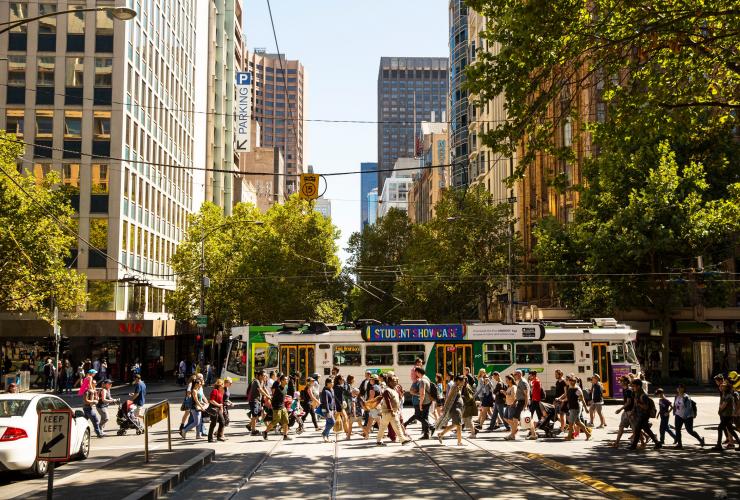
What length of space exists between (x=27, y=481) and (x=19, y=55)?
1524 inches

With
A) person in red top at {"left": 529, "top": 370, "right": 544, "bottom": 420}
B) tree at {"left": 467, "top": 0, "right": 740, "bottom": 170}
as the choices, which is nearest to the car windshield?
tree at {"left": 467, "top": 0, "right": 740, "bottom": 170}

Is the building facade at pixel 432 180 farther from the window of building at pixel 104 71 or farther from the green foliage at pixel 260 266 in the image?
the window of building at pixel 104 71

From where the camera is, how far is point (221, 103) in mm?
90250

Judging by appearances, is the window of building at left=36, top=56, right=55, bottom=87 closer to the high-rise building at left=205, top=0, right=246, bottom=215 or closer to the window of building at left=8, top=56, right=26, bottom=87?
the window of building at left=8, top=56, right=26, bottom=87

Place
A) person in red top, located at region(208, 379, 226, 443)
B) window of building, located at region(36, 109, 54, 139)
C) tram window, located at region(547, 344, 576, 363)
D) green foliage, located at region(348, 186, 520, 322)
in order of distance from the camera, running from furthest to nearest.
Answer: green foliage, located at region(348, 186, 520, 322), window of building, located at region(36, 109, 54, 139), tram window, located at region(547, 344, 576, 363), person in red top, located at region(208, 379, 226, 443)

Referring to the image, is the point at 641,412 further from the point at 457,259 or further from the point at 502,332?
the point at 457,259

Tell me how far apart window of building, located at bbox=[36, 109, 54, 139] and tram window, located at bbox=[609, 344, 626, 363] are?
33.2m

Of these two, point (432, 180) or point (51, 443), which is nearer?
point (51, 443)

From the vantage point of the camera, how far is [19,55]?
1822 inches

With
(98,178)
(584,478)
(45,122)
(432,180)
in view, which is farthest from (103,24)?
(432,180)

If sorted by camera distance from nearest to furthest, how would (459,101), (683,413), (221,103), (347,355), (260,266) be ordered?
(683,413) < (347,355) < (260,266) < (459,101) < (221,103)

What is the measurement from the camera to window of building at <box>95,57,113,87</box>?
153 ft

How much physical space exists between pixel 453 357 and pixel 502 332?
7.23 ft

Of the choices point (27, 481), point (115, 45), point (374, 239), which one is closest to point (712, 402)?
point (27, 481)
